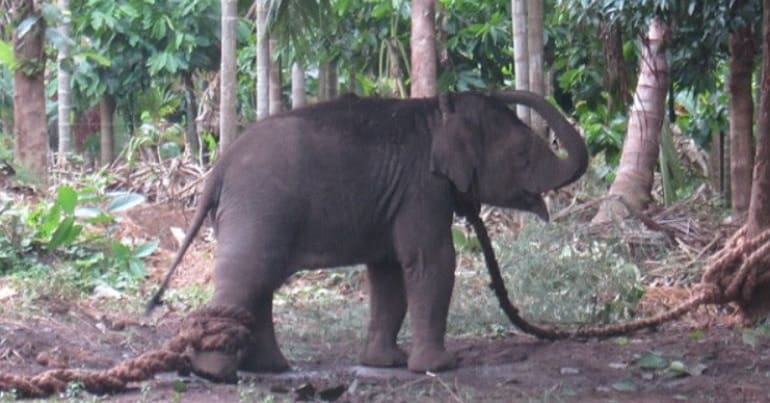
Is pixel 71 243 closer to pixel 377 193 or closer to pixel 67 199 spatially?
pixel 67 199

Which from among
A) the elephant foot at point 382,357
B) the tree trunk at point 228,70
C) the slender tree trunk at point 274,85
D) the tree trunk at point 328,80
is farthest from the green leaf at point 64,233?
the tree trunk at point 328,80

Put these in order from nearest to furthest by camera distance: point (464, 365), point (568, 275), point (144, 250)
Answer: point (464, 365), point (568, 275), point (144, 250)

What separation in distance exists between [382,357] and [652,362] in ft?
5.04

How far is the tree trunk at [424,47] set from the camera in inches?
382

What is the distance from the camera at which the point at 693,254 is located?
10.2 metres

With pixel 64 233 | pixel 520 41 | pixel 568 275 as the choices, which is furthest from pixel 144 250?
pixel 520 41

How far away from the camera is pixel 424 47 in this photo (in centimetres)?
976

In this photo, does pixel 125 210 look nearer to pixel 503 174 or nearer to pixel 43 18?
pixel 43 18

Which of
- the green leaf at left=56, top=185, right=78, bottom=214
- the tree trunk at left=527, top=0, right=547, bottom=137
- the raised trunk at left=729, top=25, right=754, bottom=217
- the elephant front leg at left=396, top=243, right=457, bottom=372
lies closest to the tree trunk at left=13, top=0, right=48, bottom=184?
the green leaf at left=56, top=185, right=78, bottom=214

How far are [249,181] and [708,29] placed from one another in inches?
120

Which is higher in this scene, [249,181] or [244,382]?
[249,181]

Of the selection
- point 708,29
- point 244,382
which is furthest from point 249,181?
point 708,29

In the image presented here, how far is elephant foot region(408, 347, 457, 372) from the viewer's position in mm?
7328

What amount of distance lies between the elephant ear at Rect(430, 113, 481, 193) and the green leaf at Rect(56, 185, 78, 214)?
398 centimetres
